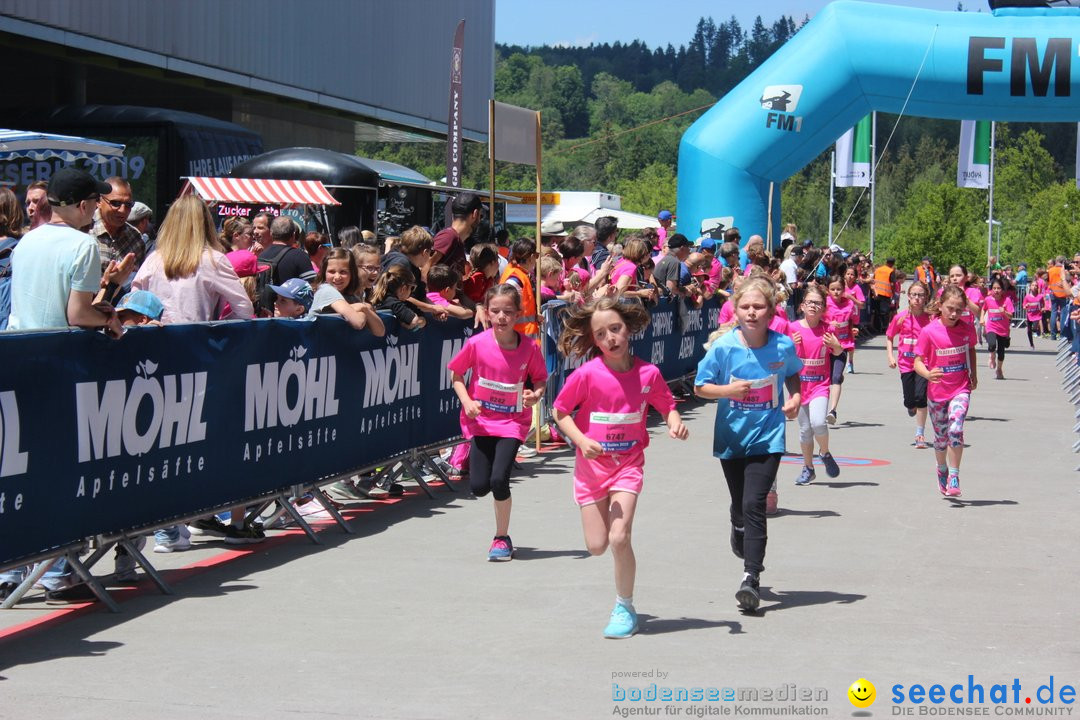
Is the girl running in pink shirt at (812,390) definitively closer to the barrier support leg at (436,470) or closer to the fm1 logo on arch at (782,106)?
the barrier support leg at (436,470)

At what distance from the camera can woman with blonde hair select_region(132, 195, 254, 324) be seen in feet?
26.6

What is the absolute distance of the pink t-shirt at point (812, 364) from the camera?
11438mm

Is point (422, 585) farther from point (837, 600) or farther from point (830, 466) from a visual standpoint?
point (830, 466)

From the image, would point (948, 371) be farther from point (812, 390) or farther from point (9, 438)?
point (9, 438)

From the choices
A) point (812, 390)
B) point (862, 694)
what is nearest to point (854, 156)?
point (812, 390)

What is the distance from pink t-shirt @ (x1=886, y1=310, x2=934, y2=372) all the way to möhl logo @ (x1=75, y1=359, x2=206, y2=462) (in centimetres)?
908

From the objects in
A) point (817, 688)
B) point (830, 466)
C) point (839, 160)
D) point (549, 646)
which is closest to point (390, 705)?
point (549, 646)

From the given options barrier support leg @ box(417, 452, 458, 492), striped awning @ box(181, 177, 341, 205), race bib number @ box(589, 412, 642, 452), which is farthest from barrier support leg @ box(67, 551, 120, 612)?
striped awning @ box(181, 177, 341, 205)

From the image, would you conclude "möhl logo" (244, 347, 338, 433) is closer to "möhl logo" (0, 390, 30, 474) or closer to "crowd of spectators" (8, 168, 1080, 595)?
"crowd of spectators" (8, 168, 1080, 595)

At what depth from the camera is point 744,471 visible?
7266 mm

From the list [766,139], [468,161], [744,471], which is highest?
[468,161]

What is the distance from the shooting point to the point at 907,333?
14930mm

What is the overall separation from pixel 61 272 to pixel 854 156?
37939mm

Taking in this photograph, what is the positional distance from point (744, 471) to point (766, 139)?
58.4ft
